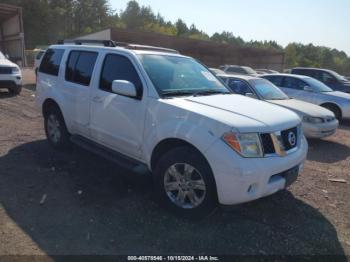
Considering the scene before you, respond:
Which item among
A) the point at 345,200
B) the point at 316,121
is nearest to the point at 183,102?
the point at 345,200

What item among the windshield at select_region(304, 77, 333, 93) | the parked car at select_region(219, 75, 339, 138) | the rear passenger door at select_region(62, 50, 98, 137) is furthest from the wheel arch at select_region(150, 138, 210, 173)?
the windshield at select_region(304, 77, 333, 93)

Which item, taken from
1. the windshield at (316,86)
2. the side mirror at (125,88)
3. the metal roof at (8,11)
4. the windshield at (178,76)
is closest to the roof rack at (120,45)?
the windshield at (178,76)

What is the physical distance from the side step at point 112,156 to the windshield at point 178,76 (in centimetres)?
97

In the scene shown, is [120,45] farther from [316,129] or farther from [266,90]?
[316,129]

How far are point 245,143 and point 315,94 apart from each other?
821 centimetres

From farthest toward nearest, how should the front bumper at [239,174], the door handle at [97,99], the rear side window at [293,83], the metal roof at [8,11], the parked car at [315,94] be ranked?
the metal roof at [8,11]
the rear side window at [293,83]
the parked car at [315,94]
the door handle at [97,99]
the front bumper at [239,174]

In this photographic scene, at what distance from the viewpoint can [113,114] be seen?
14.7 feet

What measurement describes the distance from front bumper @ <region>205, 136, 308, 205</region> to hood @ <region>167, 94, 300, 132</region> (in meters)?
0.30

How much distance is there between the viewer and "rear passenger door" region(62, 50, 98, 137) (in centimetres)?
502

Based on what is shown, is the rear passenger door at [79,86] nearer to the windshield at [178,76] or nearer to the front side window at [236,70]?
the windshield at [178,76]

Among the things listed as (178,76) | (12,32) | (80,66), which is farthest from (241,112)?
(12,32)

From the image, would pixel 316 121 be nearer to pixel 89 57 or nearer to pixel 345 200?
pixel 345 200

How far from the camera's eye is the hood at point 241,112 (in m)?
3.42

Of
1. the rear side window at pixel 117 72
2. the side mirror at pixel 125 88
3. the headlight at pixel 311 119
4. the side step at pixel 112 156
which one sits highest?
the rear side window at pixel 117 72
